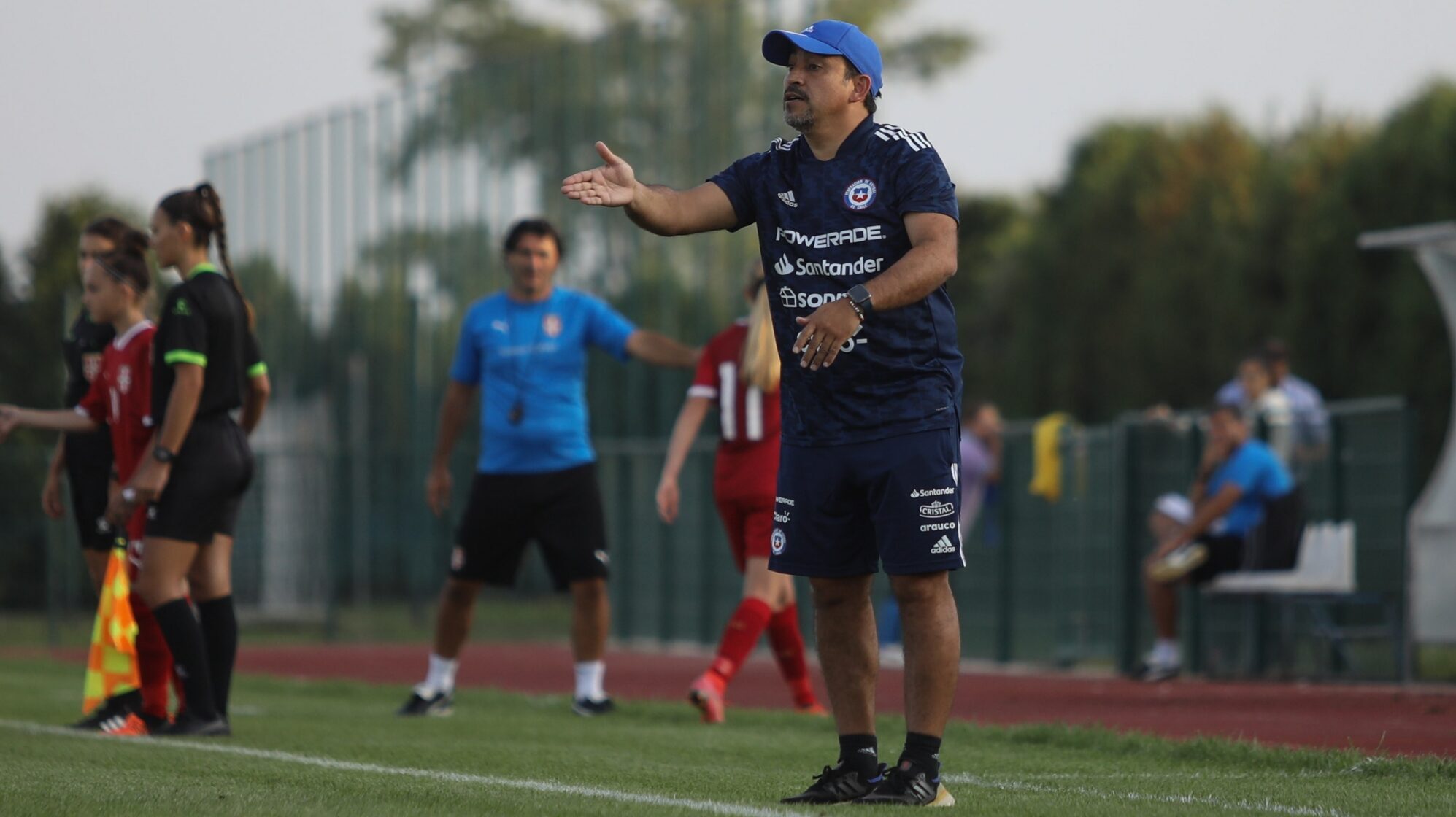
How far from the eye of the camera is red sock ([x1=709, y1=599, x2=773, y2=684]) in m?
9.72

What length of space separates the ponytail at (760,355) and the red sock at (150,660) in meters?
2.97

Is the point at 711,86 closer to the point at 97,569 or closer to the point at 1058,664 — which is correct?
the point at 1058,664

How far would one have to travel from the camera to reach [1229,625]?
48.3 ft

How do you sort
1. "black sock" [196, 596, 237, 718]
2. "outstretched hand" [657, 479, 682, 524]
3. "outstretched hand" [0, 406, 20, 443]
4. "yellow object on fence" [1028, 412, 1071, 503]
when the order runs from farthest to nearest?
"yellow object on fence" [1028, 412, 1071, 503] < "outstretched hand" [657, 479, 682, 524] < "outstretched hand" [0, 406, 20, 443] < "black sock" [196, 596, 237, 718]

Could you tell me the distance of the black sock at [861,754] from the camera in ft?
19.1

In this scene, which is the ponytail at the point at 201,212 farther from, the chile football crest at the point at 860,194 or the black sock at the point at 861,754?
the black sock at the point at 861,754

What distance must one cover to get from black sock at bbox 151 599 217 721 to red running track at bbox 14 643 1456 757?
2.65 meters

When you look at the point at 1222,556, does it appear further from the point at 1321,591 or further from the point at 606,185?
the point at 606,185

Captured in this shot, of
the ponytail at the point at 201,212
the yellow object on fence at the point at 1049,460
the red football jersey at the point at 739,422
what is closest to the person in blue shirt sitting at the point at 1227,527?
the yellow object on fence at the point at 1049,460

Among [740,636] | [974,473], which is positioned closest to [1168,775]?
[740,636]

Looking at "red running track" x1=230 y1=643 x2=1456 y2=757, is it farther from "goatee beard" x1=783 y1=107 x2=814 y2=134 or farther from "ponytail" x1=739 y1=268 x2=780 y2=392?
"goatee beard" x1=783 y1=107 x2=814 y2=134

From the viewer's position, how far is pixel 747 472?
9.94 m

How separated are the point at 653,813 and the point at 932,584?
1.01 metres

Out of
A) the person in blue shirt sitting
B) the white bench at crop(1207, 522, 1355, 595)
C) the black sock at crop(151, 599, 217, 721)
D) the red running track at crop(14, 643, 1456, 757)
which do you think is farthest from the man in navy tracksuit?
the person in blue shirt sitting
